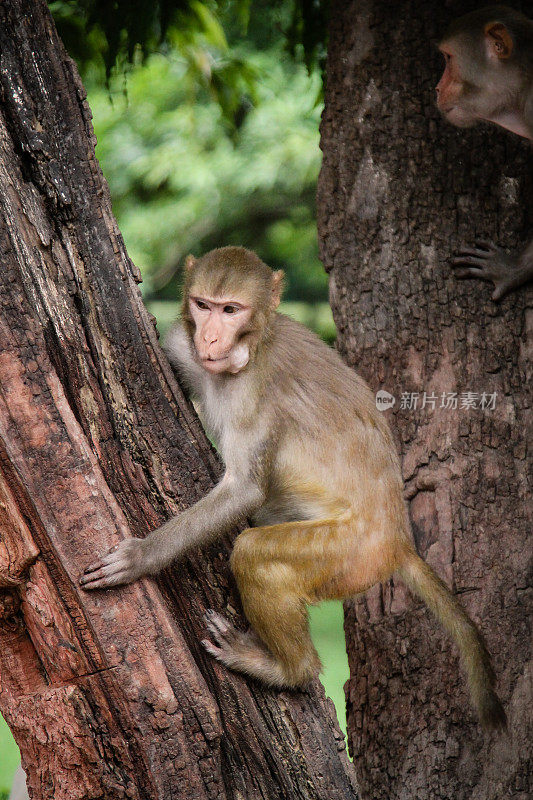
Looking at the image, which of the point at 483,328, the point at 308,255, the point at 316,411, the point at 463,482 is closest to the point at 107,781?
the point at 316,411

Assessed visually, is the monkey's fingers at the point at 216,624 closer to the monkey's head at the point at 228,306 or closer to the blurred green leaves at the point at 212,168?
the monkey's head at the point at 228,306

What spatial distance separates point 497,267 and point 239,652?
8.04 feet

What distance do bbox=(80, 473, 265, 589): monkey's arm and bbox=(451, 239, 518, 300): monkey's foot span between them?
1.85 m

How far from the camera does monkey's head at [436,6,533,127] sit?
174 inches

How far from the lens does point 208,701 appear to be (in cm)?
277

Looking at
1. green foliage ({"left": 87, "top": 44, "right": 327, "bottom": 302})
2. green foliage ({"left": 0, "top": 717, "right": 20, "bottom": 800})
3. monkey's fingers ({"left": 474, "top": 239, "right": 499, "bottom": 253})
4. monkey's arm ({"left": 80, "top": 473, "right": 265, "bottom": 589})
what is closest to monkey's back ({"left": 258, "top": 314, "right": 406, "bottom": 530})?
monkey's arm ({"left": 80, "top": 473, "right": 265, "bottom": 589})

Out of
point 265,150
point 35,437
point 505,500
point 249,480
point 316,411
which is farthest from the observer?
point 265,150

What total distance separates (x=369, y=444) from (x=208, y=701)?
1254 mm

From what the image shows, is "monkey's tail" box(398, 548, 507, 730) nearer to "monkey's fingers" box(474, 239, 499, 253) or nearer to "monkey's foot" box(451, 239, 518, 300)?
"monkey's foot" box(451, 239, 518, 300)

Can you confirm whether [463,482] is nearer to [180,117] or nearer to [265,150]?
[265,150]

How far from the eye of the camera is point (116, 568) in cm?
270

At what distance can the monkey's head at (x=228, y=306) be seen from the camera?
3125 mm

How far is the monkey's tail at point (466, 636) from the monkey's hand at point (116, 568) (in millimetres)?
1246

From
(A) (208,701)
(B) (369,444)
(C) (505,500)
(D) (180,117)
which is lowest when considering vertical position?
(C) (505,500)
